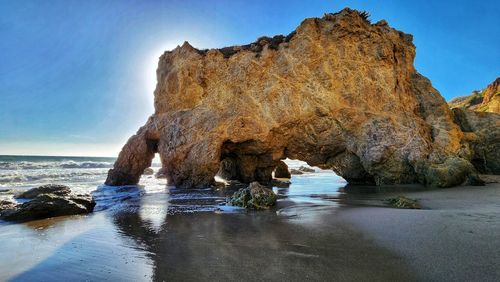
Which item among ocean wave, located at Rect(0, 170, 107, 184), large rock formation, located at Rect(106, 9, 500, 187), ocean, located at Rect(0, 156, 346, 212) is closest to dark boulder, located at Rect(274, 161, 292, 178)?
ocean, located at Rect(0, 156, 346, 212)

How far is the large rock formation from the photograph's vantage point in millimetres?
17656

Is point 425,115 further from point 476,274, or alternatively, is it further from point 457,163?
point 476,274

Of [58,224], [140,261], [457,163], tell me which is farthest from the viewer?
[457,163]

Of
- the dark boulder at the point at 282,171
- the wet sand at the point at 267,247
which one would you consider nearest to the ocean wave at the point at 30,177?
the dark boulder at the point at 282,171

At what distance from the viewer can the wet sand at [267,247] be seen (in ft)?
12.4

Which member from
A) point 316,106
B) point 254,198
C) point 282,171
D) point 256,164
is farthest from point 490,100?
point 254,198

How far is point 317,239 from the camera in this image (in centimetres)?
538

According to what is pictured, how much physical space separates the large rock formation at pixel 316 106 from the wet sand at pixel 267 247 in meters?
10.0

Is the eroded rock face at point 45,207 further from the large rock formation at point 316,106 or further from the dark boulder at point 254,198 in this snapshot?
the large rock formation at point 316,106

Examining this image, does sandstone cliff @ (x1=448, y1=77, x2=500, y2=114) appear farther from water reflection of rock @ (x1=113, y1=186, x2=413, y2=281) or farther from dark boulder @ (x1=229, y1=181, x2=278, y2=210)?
water reflection of rock @ (x1=113, y1=186, x2=413, y2=281)

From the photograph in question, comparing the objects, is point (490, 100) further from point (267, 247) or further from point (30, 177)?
point (30, 177)

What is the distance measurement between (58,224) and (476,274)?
8633mm

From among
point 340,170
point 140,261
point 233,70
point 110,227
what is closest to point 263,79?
point 233,70

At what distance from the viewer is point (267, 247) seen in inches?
197
